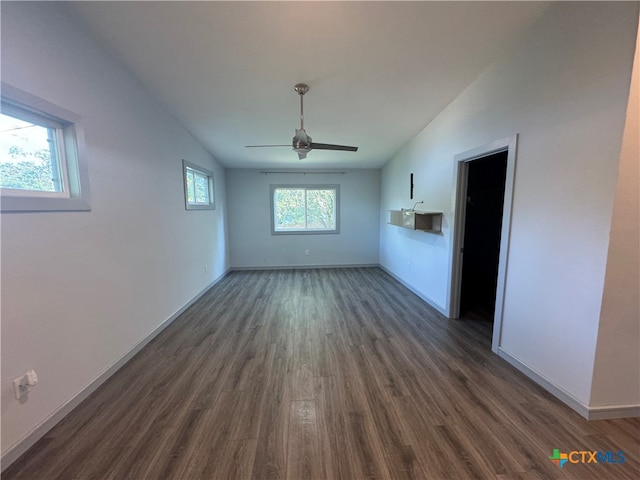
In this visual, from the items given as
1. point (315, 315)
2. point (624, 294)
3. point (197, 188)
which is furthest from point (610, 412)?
point (197, 188)

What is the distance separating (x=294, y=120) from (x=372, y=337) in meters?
2.93

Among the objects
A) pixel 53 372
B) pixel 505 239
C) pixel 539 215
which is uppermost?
pixel 539 215

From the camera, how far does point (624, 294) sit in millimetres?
1580

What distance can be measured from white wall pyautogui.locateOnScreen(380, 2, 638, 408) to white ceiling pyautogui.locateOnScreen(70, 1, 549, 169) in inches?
15.2

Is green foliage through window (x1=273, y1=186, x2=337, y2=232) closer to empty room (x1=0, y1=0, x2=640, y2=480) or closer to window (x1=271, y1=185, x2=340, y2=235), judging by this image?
window (x1=271, y1=185, x2=340, y2=235)

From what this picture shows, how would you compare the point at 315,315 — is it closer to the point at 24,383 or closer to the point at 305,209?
the point at 24,383

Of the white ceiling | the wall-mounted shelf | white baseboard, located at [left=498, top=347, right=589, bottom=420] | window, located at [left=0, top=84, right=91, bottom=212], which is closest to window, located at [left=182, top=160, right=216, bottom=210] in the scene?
the white ceiling

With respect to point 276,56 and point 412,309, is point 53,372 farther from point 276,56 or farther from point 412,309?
point 412,309

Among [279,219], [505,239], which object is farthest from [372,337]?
[279,219]

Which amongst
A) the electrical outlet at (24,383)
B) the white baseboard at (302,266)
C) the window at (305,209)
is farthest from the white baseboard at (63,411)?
the window at (305,209)

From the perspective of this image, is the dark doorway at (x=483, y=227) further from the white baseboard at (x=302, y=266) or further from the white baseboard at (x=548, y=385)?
the white baseboard at (x=302, y=266)

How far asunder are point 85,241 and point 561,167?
3.53 meters

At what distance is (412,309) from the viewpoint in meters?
3.60

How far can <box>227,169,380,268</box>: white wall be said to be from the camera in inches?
231
